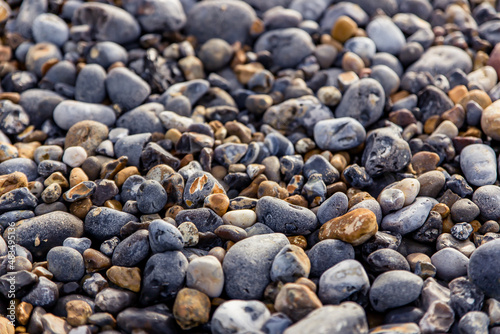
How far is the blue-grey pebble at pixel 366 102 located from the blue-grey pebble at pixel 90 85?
1839mm

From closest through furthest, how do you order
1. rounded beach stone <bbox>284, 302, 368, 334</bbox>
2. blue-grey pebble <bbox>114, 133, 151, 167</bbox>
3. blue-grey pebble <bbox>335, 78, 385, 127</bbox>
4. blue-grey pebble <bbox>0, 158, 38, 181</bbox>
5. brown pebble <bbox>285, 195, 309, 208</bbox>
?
rounded beach stone <bbox>284, 302, 368, 334</bbox> < brown pebble <bbox>285, 195, 309, 208</bbox> < blue-grey pebble <bbox>0, 158, 38, 181</bbox> < blue-grey pebble <bbox>114, 133, 151, 167</bbox> < blue-grey pebble <bbox>335, 78, 385, 127</bbox>

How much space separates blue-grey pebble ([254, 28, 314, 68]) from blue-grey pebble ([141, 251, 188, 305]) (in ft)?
7.02

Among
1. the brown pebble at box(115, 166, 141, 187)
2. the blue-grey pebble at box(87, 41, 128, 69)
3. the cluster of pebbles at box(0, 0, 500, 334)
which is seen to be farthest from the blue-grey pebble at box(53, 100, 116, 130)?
the brown pebble at box(115, 166, 141, 187)

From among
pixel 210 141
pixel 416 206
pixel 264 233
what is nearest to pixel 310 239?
pixel 264 233

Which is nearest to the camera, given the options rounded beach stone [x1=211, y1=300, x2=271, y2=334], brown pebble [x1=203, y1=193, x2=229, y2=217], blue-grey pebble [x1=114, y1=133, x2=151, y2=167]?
rounded beach stone [x1=211, y1=300, x2=271, y2=334]

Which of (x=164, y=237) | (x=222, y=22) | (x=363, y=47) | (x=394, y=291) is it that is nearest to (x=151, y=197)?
(x=164, y=237)

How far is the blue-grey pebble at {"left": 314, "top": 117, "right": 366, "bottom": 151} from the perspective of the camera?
2.81m

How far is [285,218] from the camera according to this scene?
2.30 m

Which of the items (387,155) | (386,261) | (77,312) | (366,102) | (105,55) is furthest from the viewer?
(105,55)

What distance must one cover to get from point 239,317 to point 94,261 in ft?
2.76

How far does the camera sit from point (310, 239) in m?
2.32

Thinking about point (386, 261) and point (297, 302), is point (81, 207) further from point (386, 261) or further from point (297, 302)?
point (386, 261)

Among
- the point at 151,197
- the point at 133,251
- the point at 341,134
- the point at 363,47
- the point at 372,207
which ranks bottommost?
the point at 133,251

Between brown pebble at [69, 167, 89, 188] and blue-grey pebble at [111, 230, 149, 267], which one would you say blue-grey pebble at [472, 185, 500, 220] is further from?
brown pebble at [69, 167, 89, 188]
